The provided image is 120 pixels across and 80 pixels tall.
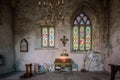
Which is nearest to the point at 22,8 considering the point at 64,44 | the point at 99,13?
the point at 64,44

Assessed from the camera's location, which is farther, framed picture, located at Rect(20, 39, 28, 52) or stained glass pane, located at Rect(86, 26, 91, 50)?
stained glass pane, located at Rect(86, 26, 91, 50)

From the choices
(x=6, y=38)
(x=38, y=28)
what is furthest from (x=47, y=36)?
(x=6, y=38)

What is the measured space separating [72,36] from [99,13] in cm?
238

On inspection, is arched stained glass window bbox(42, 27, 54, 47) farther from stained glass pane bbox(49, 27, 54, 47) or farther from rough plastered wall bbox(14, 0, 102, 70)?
rough plastered wall bbox(14, 0, 102, 70)

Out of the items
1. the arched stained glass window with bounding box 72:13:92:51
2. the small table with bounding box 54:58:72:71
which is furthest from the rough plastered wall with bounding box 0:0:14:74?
the arched stained glass window with bounding box 72:13:92:51

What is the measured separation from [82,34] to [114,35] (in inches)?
91.6

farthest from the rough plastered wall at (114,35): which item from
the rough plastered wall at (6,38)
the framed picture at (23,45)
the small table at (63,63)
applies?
the rough plastered wall at (6,38)

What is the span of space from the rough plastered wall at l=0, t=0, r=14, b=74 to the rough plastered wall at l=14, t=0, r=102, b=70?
542 millimetres

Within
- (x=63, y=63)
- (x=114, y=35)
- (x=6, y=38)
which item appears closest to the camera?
(x=114, y=35)

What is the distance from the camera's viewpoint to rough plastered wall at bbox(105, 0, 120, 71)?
8875mm

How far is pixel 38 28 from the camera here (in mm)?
11102

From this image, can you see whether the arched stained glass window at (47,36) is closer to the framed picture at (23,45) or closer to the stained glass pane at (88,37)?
the framed picture at (23,45)

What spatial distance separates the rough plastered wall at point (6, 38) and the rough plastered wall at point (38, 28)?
542mm

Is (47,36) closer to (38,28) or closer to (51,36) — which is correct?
(51,36)
